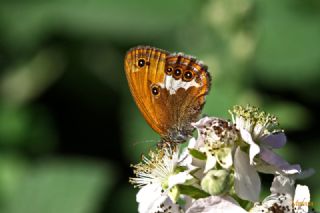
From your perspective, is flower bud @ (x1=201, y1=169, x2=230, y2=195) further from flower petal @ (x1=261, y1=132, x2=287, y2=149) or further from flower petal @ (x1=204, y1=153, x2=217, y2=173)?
flower petal @ (x1=261, y1=132, x2=287, y2=149)

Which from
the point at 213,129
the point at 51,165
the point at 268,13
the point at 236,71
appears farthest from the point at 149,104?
the point at 268,13

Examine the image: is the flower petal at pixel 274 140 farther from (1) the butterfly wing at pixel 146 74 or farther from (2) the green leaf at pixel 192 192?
(1) the butterfly wing at pixel 146 74

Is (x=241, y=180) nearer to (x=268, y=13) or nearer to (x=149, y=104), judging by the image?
(x=149, y=104)

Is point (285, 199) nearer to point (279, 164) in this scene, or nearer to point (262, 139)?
point (279, 164)

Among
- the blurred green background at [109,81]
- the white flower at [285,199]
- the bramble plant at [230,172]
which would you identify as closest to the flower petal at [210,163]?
the bramble plant at [230,172]

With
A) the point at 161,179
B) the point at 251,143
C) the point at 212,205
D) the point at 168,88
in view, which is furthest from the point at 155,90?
the point at 212,205

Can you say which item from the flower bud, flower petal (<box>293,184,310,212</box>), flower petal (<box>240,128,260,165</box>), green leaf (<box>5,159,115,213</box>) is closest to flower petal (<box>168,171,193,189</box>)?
the flower bud
